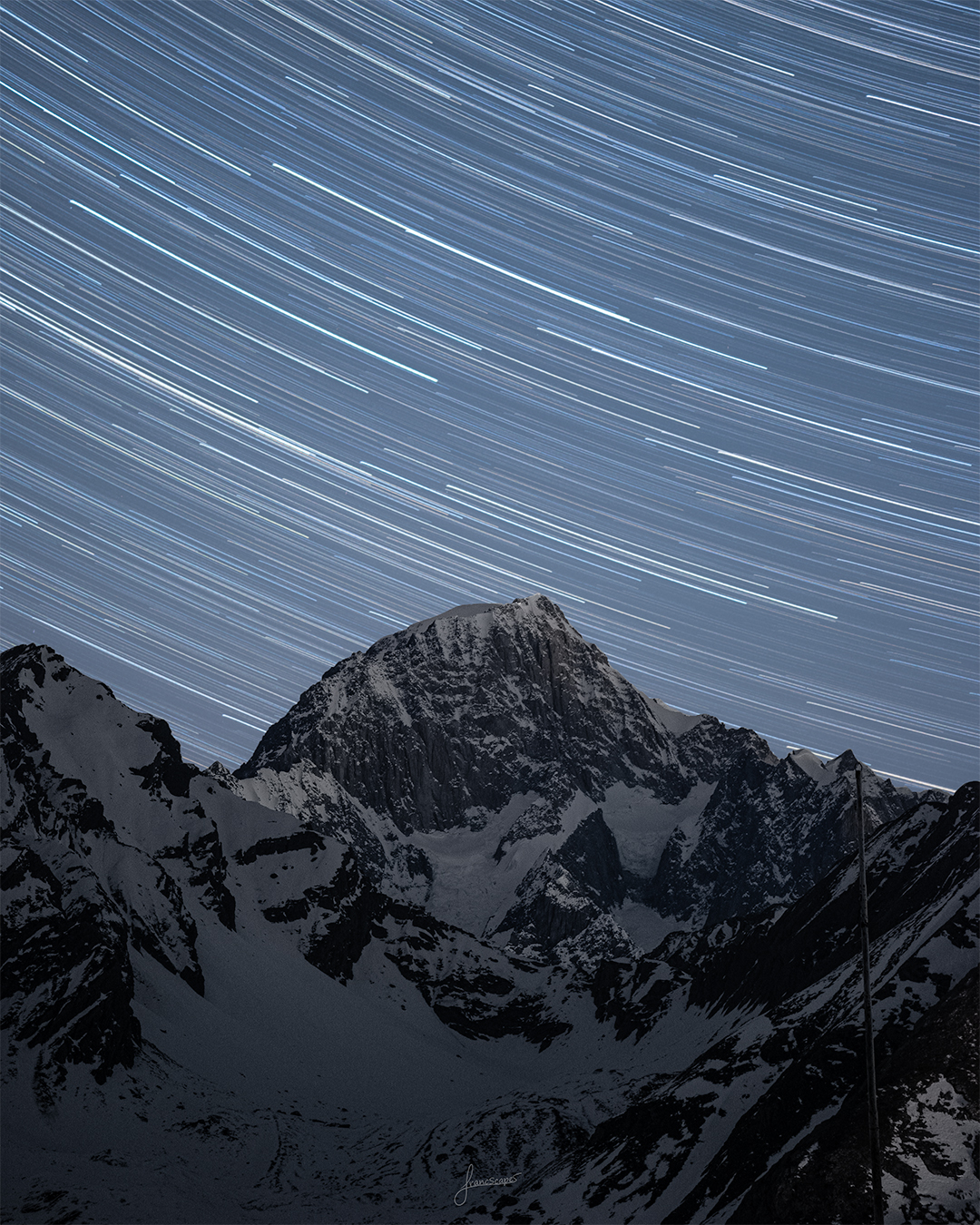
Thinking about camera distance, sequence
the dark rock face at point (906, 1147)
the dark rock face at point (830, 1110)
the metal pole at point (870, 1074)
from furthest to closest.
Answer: the dark rock face at point (830, 1110) → the dark rock face at point (906, 1147) → the metal pole at point (870, 1074)

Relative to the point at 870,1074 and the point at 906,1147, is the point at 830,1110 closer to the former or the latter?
the point at 906,1147

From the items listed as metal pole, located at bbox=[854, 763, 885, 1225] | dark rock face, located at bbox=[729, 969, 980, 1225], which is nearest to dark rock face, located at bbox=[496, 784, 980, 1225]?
dark rock face, located at bbox=[729, 969, 980, 1225]

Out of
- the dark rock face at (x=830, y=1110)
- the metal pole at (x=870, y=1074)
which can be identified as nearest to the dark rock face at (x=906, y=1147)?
the dark rock face at (x=830, y=1110)

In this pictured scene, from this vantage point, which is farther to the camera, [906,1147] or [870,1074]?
[906,1147]

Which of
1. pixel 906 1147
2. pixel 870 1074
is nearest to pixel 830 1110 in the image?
pixel 906 1147

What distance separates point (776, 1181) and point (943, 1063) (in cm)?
1752

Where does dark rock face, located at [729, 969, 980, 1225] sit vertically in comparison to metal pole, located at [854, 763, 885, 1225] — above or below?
below

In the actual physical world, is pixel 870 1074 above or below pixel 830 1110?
above

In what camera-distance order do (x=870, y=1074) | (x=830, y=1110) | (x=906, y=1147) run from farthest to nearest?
(x=830, y=1110) < (x=906, y=1147) < (x=870, y=1074)

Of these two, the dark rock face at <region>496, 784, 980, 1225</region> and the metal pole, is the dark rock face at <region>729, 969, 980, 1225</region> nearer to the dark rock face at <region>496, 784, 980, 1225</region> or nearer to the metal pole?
the dark rock face at <region>496, 784, 980, 1225</region>

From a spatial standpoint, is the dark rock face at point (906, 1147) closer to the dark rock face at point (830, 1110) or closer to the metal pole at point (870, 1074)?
the dark rock face at point (830, 1110)

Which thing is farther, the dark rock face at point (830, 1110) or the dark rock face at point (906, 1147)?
the dark rock face at point (830, 1110)

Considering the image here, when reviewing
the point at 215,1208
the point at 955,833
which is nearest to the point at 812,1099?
the point at 955,833

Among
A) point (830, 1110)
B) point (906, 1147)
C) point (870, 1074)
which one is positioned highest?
point (870, 1074)
